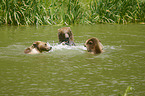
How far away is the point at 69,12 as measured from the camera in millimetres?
16969

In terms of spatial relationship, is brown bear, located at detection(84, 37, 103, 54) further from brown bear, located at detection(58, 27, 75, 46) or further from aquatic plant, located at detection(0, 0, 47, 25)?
aquatic plant, located at detection(0, 0, 47, 25)

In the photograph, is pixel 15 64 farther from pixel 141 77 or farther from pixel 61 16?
pixel 61 16

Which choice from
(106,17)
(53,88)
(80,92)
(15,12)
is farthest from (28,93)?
(106,17)

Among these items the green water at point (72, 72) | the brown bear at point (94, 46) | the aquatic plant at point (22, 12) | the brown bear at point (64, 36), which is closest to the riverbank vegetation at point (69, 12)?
the aquatic plant at point (22, 12)

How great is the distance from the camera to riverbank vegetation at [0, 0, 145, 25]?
52.4ft

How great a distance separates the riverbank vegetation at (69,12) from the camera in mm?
15984

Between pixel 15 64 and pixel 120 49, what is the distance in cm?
345

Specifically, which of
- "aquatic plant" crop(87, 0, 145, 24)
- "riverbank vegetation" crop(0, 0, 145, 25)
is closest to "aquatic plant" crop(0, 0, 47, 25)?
"riverbank vegetation" crop(0, 0, 145, 25)

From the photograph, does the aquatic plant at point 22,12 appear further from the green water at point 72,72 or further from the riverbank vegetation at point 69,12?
the green water at point 72,72

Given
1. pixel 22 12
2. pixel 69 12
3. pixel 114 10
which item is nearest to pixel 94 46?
pixel 22 12

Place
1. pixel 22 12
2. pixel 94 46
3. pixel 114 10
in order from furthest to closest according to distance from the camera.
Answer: pixel 114 10, pixel 22 12, pixel 94 46

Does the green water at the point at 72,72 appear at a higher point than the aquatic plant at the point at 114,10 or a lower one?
lower

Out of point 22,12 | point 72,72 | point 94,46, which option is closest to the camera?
point 72,72

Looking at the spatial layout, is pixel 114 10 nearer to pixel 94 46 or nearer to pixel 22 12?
pixel 22 12
